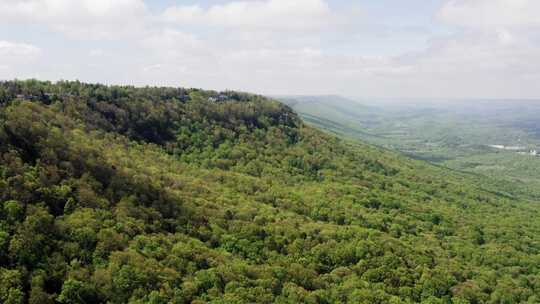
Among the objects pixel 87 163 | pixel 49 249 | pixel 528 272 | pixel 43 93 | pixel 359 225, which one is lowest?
pixel 528 272

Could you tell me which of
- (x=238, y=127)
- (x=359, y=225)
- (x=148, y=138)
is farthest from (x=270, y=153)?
(x=359, y=225)

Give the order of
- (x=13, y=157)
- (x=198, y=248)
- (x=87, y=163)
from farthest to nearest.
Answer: (x=87, y=163)
(x=198, y=248)
(x=13, y=157)

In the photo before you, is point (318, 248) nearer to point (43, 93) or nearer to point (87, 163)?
point (87, 163)

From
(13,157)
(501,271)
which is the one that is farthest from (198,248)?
(501,271)

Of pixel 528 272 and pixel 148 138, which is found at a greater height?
pixel 148 138

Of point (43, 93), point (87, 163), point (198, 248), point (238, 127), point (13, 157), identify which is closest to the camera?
point (13, 157)

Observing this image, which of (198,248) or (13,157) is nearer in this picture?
(13,157)

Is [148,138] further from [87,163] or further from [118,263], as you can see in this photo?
[118,263]
